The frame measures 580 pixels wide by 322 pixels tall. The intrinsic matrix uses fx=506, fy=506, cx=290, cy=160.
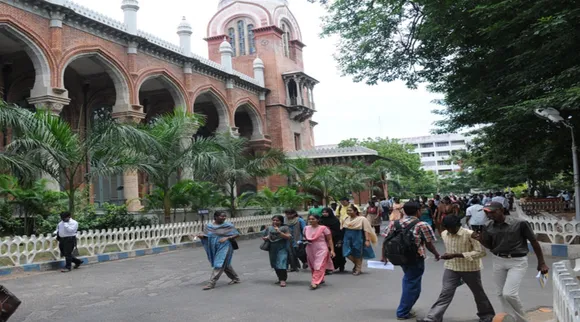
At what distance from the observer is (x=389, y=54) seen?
16.4 metres

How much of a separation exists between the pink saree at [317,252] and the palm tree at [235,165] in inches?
288

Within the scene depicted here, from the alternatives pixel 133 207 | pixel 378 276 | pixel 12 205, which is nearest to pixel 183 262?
pixel 378 276

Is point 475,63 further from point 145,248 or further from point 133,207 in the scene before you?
point 133,207

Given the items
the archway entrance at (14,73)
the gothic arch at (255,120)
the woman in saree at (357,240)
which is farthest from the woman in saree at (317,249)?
the gothic arch at (255,120)

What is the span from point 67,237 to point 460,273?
7.21 meters

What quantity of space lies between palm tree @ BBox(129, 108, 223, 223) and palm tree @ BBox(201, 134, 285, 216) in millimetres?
440

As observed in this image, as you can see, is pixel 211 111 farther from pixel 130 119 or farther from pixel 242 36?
pixel 130 119

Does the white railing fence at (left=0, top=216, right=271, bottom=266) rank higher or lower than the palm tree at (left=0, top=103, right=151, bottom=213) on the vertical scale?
lower

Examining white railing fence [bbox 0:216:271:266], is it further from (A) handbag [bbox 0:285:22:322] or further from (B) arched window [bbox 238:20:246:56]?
(B) arched window [bbox 238:20:246:56]

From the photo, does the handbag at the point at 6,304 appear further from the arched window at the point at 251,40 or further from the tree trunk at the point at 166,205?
the arched window at the point at 251,40

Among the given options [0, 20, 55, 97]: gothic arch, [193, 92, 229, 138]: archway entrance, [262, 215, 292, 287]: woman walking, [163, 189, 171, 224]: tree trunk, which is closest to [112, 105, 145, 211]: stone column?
[0, 20, 55, 97]: gothic arch

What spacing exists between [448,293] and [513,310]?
0.57 m

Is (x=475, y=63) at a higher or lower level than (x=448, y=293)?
higher

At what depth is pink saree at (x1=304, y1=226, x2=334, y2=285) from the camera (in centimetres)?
679
